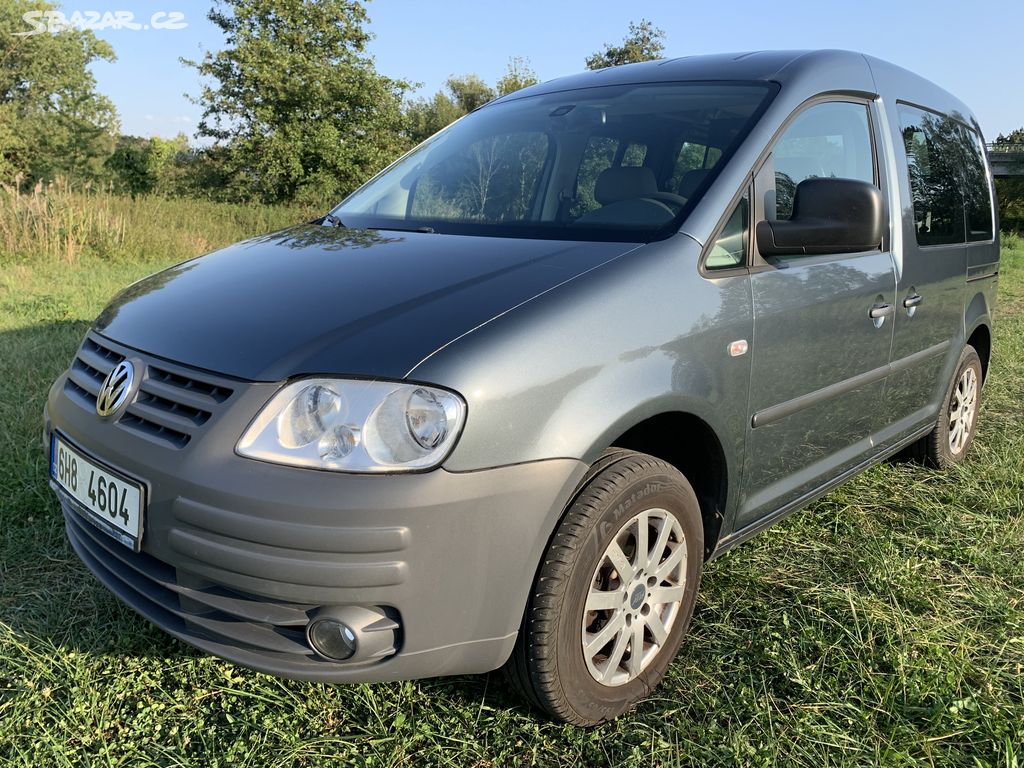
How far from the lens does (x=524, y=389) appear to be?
5.19 ft

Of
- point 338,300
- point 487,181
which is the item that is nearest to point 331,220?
point 487,181

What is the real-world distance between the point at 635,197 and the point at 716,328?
55 centimetres

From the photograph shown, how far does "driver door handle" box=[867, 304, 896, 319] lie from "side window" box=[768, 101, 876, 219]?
1.58ft

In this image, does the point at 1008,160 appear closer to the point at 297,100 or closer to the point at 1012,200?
the point at 1012,200

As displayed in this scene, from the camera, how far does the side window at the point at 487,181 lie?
8.12 feet

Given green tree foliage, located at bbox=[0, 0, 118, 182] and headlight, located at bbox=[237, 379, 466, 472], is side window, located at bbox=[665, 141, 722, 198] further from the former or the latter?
green tree foliage, located at bbox=[0, 0, 118, 182]

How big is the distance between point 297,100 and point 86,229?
55.5 feet

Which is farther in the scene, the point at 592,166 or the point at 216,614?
the point at 592,166

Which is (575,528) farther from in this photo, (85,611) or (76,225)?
(76,225)

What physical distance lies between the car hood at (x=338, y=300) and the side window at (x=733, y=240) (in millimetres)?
261

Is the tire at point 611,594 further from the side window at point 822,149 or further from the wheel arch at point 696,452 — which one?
the side window at point 822,149

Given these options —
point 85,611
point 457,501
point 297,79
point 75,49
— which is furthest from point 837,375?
point 75,49

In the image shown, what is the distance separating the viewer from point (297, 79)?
2397 cm

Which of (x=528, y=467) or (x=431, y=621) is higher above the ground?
(x=528, y=467)
